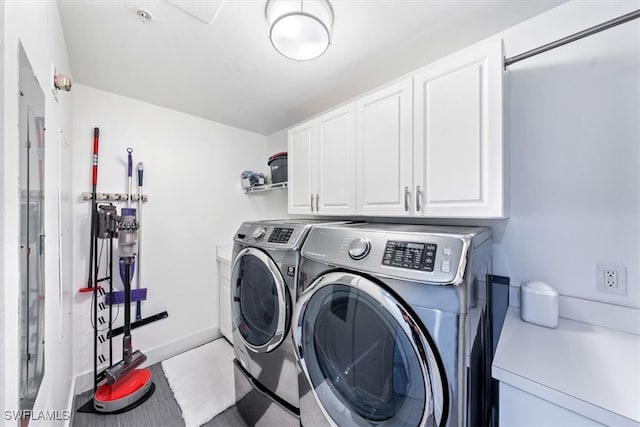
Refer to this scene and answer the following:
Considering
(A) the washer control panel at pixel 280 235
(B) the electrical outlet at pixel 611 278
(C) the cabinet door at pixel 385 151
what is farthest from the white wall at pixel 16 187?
(B) the electrical outlet at pixel 611 278

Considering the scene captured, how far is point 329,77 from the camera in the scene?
5.88ft

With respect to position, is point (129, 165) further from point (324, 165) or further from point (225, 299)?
point (324, 165)

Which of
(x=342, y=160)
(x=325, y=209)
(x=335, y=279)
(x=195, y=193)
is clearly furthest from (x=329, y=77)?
(x=195, y=193)

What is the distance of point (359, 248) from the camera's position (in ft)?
3.23

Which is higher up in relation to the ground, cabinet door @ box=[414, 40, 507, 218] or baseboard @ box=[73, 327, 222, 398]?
cabinet door @ box=[414, 40, 507, 218]

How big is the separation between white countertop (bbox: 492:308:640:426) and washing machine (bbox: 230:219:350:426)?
93cm

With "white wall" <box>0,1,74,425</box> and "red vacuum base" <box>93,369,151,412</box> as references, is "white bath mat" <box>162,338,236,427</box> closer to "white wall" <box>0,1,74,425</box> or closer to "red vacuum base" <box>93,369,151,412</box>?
"red vacuum base" <box>93,369,151,412</box>

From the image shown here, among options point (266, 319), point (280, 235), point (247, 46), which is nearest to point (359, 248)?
point (280, 235)

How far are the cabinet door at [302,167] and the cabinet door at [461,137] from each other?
34.1 inches

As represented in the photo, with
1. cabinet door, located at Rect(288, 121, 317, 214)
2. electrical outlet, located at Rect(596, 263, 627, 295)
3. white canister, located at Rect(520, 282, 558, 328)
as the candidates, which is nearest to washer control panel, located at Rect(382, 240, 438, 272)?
white canister, located at Rect(520, 282, 558, 328)

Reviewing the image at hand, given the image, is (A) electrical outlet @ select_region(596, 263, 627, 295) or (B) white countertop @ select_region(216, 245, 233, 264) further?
(B) white countertop @ select_region(216, 245, 233, 264)

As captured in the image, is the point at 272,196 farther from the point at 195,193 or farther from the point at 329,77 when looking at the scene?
the point at 329,77

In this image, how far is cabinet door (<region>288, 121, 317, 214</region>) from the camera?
1.95m

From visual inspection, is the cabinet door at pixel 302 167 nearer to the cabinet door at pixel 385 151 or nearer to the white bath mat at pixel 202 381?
the cabinet door at pixel 385 151
